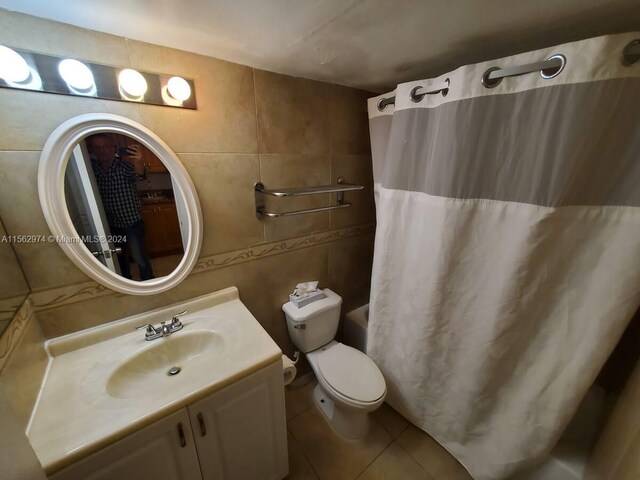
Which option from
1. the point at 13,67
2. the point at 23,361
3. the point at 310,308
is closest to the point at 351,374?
the point at 310,308

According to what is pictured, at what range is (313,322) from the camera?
147 cm

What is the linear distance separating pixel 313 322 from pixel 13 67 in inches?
61.5

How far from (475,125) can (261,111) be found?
959 millimetres

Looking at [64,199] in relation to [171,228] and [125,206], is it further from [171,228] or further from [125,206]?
[171,228]

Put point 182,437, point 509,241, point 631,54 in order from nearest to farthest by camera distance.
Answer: point 631,54 → point 182,437 → point 509,241

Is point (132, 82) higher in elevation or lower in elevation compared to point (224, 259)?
higher

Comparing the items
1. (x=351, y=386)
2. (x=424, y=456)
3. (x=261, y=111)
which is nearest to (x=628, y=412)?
(x=424, y=456)

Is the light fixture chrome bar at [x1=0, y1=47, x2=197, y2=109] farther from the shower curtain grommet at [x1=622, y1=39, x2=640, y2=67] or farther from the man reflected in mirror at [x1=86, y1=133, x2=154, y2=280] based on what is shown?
the shower curtain grommet at [x1=622, y1=39, x2=640, y2=67]

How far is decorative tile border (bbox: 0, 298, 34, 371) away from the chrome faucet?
347mm

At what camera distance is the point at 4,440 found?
402 millimetres

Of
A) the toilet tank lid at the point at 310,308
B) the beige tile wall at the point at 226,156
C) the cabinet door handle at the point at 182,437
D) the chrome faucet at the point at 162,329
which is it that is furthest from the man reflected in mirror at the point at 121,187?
the toilet tank lid at the point at 310,308

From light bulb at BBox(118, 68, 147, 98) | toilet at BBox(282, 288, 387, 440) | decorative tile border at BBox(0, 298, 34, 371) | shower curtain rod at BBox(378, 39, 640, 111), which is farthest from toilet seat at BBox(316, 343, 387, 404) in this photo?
light bulb at BBox(118, 68, 147, 98)

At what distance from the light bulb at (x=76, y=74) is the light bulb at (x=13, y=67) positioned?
0.27ft

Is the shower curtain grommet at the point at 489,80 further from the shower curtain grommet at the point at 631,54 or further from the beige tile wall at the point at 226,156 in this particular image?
the beige tile wall at the point at 226,156
